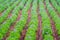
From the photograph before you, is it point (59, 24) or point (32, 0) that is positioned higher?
point (32, 0)

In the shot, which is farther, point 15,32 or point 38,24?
point 38,24

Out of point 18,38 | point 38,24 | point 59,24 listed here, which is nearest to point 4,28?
point 18,38

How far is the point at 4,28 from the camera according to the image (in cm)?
1911

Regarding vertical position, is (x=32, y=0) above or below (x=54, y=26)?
above

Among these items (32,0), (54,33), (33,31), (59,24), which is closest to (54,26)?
(59,24)

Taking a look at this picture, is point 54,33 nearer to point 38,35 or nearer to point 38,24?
point 38,35

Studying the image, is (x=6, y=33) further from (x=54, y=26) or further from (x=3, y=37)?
(x=54, y=26)

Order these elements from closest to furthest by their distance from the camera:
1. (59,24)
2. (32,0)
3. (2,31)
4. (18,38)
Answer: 1. (18,38)
2. (2,31)
3. (59,24)
4. (32,0)

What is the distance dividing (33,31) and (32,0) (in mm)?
22981

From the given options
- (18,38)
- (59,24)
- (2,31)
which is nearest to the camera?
(18,38)

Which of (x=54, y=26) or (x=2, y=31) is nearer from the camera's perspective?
(x=2, y=31)

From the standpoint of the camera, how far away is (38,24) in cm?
2153

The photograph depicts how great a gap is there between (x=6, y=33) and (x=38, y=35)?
9.78 ft

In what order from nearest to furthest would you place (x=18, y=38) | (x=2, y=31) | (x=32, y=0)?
(x=18, y=38) → (x=2, y=31) → (x=32, y=0)
